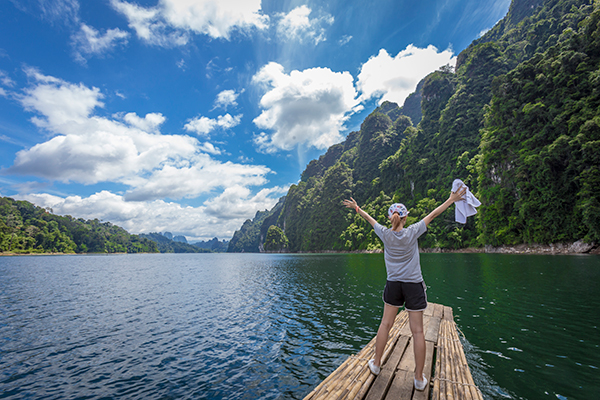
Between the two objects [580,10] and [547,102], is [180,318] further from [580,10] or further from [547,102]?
[580,10]

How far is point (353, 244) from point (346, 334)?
120m

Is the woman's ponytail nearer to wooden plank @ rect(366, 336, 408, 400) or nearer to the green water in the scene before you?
wooden plank @ rect(366, 336, 408, 400)

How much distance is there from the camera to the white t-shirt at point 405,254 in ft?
15.2

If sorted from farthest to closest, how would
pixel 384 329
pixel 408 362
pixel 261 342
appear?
1. pixel 261 342
2. pixel 408 362
3. pixel 384 329

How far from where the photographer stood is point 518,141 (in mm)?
57719

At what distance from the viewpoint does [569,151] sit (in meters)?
43.9

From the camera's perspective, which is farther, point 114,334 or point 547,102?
point 547,102

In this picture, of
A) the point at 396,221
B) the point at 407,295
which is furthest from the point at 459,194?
the point at 407,295

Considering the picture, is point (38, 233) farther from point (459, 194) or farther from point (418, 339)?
point (459, 194)

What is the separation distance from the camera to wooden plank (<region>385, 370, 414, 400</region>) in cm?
421

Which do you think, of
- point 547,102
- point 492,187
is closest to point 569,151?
point 547,102

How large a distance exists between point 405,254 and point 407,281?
1.61 ft

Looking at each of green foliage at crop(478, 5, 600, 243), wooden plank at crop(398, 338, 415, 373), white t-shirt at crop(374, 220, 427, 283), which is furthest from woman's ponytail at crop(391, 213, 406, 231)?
green foliage at crop(478, 5, 600, 243)

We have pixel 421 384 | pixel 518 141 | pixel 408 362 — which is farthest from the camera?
pixel 518 141
